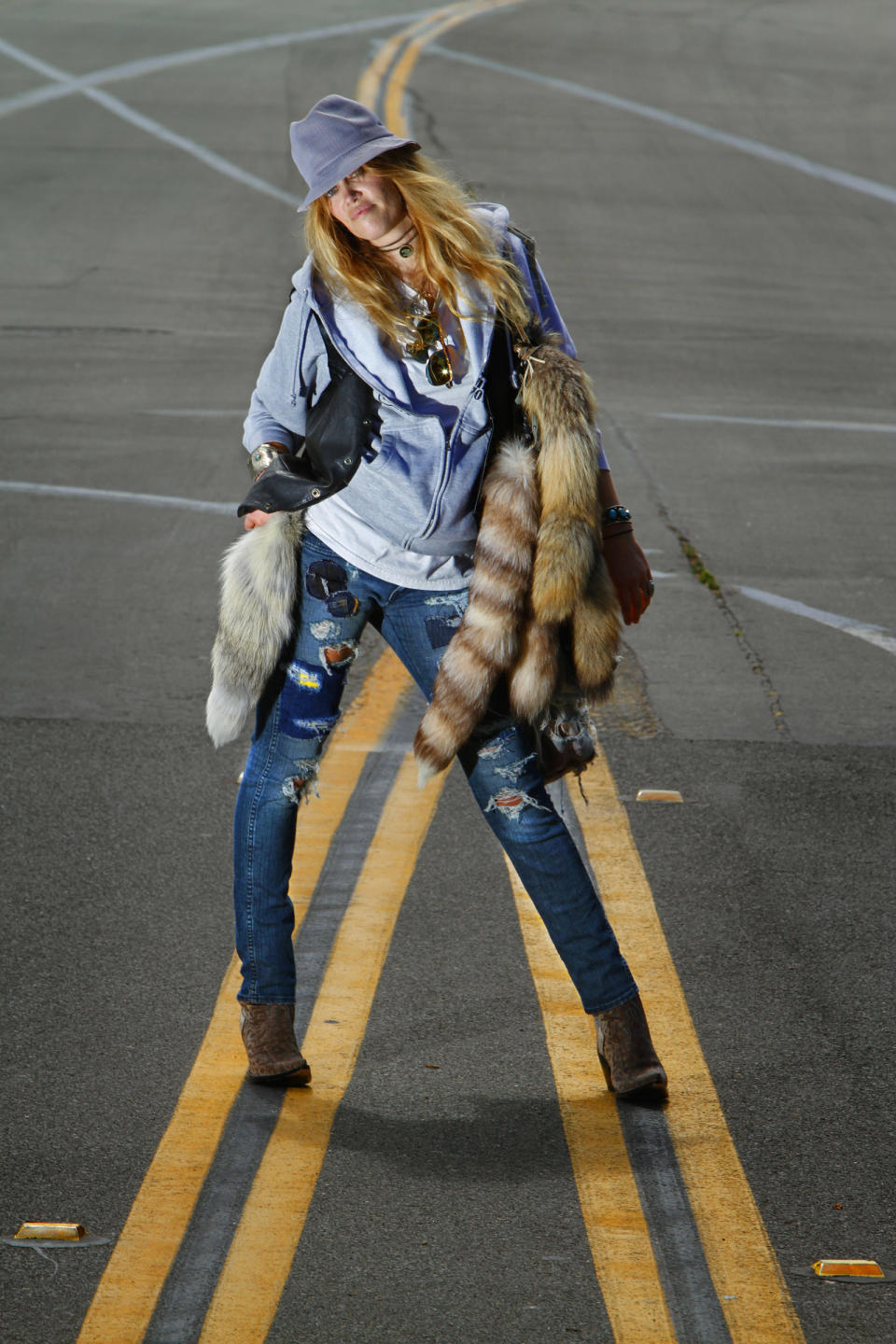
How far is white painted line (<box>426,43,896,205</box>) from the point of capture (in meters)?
19.8

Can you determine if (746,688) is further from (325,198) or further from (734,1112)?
(325,198)

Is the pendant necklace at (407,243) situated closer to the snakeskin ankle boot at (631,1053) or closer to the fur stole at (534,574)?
the fur stole at (534,574)

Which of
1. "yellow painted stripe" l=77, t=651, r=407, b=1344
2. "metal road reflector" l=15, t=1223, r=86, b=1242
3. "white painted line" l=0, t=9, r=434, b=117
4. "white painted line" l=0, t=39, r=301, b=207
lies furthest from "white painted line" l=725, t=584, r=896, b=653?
"white painted line" l=0, t=9, r=434, b=117

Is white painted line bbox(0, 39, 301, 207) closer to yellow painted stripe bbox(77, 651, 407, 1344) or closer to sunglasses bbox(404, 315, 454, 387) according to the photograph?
yellow painted stripe bbox(77, 651, 407, 1344)

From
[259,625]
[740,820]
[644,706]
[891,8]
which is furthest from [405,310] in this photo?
[891,8]

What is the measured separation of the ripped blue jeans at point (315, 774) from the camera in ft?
11.7

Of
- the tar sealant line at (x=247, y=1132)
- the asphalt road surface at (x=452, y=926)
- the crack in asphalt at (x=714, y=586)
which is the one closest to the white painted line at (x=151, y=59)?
the asphalt road surface at (x=452, y=926)

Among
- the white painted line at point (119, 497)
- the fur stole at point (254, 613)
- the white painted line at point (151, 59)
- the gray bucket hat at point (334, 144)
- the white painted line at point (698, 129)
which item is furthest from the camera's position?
the white painted line at point (151, 59)

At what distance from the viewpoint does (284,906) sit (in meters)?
3.67

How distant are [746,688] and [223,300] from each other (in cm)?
857

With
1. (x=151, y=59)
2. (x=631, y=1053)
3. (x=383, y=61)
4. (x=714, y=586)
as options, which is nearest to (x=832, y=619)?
(x=714, y=586)

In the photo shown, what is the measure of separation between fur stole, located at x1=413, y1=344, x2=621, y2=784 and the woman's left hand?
0.42 feet

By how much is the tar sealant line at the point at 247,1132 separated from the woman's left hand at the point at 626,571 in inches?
50.4

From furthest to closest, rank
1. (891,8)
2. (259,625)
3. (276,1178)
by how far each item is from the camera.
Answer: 1. (891,8)
2. (259,625)
3. (276,1178)
